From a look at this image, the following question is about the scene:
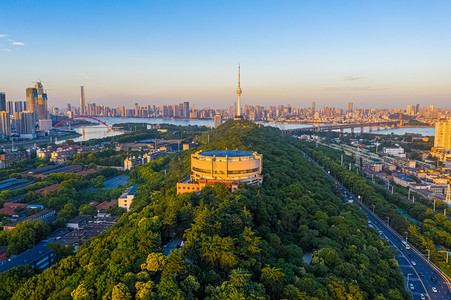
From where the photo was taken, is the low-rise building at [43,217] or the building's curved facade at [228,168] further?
the low-rise building at [43,217]

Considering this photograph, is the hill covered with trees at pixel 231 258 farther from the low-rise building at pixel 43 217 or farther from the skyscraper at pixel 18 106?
the skyscraper at pixel 18 106

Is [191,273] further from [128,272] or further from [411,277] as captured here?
[411,277]

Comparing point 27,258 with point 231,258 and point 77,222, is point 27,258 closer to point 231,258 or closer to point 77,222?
point 77,222

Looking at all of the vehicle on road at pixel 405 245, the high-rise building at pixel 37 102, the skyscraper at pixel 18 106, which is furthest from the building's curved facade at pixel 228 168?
the skyscraper at pixel 18 106

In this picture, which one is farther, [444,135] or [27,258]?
[444,135]

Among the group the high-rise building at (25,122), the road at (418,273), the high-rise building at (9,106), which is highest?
the high-rise building at (9,106)

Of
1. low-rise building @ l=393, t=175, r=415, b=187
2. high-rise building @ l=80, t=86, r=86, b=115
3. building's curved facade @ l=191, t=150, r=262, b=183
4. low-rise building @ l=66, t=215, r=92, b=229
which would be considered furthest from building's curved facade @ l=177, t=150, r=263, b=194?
high-rise building @ l=80, t=86, r=86, b=115

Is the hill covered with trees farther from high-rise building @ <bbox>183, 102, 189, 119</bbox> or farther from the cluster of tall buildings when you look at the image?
high-rise building @ <bbox>183, 102, 189, 119</bbox>

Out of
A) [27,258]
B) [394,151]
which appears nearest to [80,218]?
[27,258]
